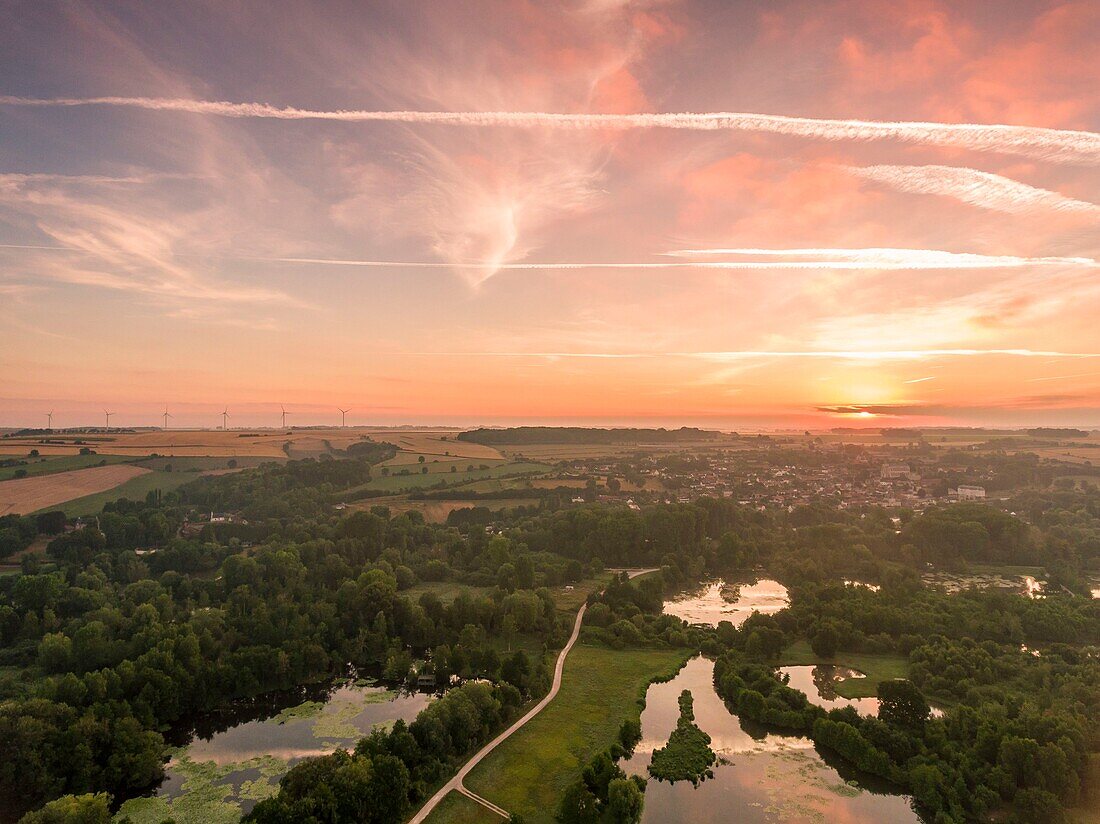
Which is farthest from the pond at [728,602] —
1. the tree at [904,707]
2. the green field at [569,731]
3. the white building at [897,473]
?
the white building at [897,473]

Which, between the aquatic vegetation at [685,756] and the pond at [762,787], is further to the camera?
the aquatic vegetation at [685,756]

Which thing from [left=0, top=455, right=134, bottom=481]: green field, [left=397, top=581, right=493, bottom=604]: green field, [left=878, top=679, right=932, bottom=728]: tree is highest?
[left=0, top=455, right=134, bottom=481]: green field

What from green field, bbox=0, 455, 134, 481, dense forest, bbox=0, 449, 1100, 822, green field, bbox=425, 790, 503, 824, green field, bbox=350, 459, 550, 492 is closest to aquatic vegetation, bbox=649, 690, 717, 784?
dense forest, bbox=0, 449, 1100, 822

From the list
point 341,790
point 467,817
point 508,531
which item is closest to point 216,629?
point 341,790

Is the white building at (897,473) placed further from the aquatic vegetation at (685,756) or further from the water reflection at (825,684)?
the aquatic vegetation at (685,756)

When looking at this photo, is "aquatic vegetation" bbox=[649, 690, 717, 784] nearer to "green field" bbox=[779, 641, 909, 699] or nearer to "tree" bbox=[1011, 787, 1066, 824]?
"green field" bbox=[779, 641, 909, 699]
